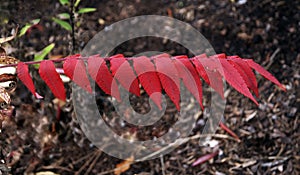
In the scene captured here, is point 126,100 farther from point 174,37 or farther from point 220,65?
point 220,65

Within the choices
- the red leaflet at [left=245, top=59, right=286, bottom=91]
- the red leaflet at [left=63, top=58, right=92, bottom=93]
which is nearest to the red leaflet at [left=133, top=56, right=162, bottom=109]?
the red leaflet at [left=63, top=58, right=92, bottom=93]

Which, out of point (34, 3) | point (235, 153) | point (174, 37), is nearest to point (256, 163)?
point (235, 153)

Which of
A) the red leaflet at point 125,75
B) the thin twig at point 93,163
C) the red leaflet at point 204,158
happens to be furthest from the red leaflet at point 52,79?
the red leaflet at point 204,158

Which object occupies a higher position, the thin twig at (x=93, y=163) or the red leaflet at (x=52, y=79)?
the red leaflet at (x=52, y=79)

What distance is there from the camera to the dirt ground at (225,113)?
196 centimetres

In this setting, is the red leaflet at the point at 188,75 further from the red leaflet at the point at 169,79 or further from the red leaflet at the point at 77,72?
the red leaflet at the point at 77,72

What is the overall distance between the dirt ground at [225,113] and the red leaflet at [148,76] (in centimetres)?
90

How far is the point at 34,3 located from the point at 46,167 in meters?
0.78

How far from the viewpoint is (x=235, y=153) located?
202cm

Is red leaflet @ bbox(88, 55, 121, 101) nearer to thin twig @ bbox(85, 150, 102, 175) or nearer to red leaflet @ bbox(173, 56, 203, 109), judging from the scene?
red leaflet @ bbox(173, 56, 203, 109)

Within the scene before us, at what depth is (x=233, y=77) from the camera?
102 cm

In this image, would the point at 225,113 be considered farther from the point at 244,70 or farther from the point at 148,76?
the point at 148,76

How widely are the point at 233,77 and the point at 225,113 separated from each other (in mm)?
1173

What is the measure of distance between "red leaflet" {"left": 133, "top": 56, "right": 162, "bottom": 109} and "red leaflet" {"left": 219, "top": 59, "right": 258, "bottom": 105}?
161 mm
